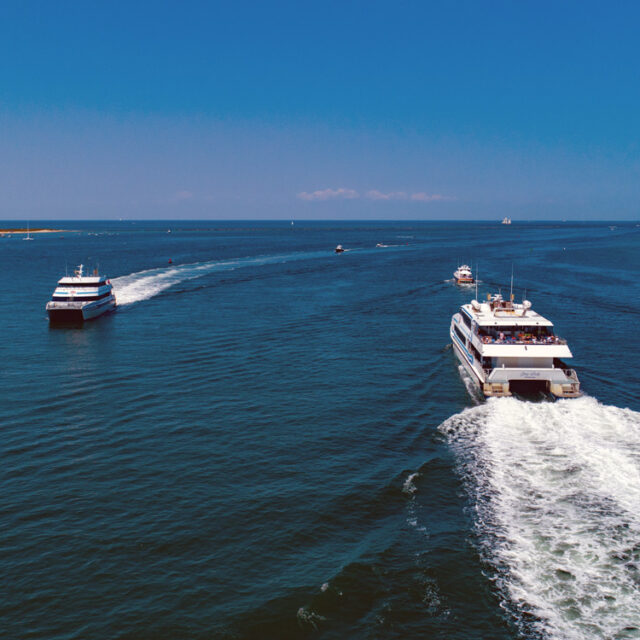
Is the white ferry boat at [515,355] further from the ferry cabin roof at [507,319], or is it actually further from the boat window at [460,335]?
the boat window at [460,335]

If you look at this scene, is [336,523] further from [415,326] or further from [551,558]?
[415,326]

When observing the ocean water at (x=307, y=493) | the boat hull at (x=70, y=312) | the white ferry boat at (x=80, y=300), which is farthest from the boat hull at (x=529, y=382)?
the white ferry boat at (x=80, y=300)

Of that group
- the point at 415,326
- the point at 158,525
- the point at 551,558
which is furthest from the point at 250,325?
the point at 551,558

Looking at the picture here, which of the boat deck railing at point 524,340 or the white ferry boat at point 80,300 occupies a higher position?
the white ferry boat at point 80,300

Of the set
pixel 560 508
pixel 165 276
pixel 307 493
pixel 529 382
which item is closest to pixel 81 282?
pixel 165 276

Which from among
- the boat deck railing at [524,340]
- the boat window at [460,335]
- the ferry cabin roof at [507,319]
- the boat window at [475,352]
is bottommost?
the boat window at [475,352]
